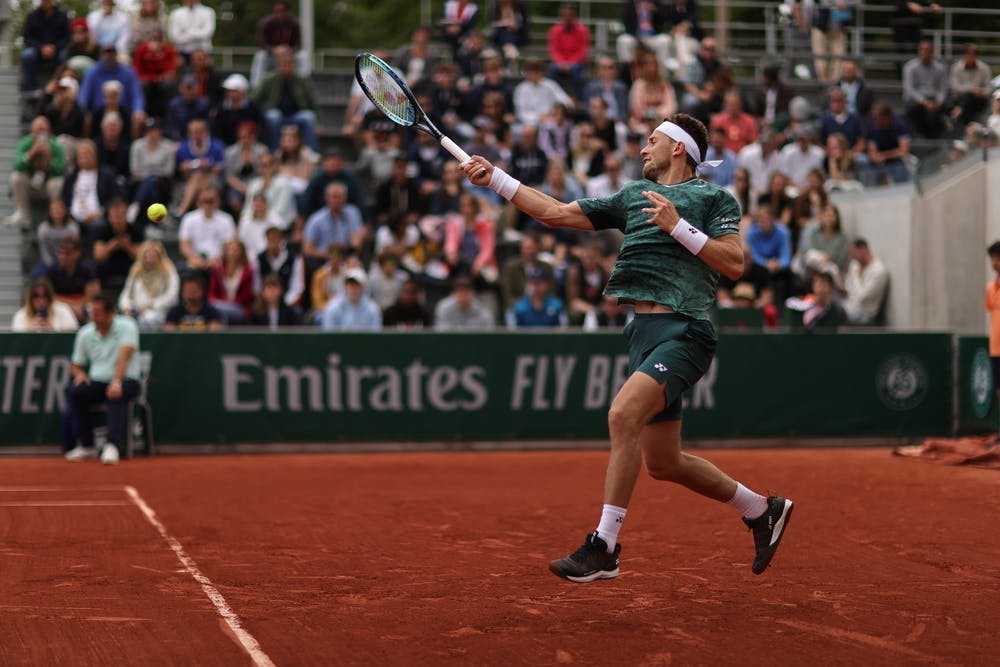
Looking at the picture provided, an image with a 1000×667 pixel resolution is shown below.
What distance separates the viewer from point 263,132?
68.9ft

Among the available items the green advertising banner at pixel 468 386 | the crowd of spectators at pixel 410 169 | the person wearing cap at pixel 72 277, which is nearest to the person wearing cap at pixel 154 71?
the crowd of spectators at pixel 410 169

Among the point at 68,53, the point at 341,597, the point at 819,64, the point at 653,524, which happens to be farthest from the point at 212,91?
the point at 341,597

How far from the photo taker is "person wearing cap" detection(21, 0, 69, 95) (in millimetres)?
21562

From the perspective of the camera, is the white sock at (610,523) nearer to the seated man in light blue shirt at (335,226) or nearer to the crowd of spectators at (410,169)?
the crowd of spectators at (410,169)

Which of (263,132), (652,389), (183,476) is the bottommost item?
(183,476)

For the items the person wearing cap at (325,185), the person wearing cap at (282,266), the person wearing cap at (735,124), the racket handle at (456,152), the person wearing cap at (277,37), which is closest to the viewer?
the racket handle at (456,152)

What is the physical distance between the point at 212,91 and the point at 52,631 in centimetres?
1527

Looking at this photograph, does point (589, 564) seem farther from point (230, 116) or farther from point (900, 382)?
point (230, 116)

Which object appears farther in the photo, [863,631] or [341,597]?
[341,597]

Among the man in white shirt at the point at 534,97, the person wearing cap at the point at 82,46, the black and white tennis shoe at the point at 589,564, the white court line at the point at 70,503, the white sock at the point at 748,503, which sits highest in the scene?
the person wearing cap at the point at 82,46

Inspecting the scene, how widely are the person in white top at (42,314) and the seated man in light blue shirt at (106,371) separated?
→ 1210 millimetres

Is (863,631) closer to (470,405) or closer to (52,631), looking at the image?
(52,631)

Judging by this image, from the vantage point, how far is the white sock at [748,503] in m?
7.82

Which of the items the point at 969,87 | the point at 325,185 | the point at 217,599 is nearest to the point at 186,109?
the point at 325,185
